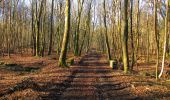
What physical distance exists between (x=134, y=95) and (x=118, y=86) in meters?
3.40

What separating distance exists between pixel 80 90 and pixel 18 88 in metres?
2.97

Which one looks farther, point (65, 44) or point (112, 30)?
point (112, 30)

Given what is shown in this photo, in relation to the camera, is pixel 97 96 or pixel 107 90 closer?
pixel 97 96

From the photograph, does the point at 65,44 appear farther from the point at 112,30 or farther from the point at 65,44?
the point at 112,30

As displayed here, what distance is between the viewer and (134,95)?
1405cm

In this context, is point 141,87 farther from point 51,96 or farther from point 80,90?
point 51,96

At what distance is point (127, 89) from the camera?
52.8 ft

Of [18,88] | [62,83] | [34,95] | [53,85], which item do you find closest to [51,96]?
[34,95]

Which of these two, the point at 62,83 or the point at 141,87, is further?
the point at 62,83

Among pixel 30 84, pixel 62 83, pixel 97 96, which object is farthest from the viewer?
pixel 62 83

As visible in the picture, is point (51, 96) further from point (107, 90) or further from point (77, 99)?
point (107, 90)

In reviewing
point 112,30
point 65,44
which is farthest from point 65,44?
point 112,30

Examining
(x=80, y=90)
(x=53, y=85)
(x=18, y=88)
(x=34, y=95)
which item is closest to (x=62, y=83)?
(x=53, y=85)

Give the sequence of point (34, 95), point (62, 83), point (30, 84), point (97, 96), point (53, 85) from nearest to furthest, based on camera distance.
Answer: point (34, 95) → point (97, 96) → point (30, 84) → point (53, 85) → point (62, 83)
